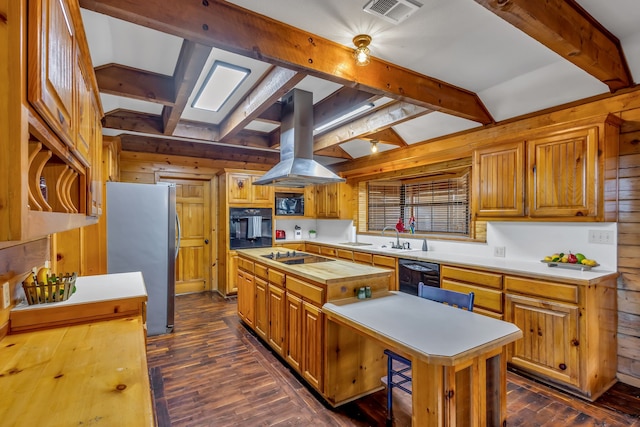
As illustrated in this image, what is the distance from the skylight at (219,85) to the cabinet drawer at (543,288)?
111 inches

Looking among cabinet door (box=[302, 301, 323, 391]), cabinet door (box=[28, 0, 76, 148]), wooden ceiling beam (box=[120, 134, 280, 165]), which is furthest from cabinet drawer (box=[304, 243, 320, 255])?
cabinet door (box=[28, 0, 76, 148])

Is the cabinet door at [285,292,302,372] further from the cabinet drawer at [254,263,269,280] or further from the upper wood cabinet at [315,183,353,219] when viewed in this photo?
the upper wood cabinet at [315,183,353,219]

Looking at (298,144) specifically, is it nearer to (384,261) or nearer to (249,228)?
(384,261)

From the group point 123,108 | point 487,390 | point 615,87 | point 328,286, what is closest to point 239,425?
point 328,286

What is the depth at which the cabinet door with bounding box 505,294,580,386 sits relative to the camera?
2.40m

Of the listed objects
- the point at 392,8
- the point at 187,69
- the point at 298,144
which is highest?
the point at 392,8

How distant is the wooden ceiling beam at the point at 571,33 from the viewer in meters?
1.53

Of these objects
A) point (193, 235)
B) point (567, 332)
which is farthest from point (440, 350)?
point (193, 235)

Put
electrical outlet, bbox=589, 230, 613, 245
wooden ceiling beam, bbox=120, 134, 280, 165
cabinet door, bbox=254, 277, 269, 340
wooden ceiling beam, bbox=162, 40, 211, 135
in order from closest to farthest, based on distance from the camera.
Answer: wooden ceiling beam, bbox=162, 40, 211, 135 < electrical outlet, bbox=589, 230, 613, 245 < cabinet door, bbox=254, 277, 269, 340 < wooden ceiling beam, bbox=120, 134, 280, 165

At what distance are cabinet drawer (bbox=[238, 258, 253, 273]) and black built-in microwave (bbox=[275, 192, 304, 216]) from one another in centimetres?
203

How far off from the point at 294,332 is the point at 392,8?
2389mm

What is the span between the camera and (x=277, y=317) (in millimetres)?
3000

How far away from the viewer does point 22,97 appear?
2.30 ft

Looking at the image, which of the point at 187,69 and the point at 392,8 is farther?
the point at 187,69
